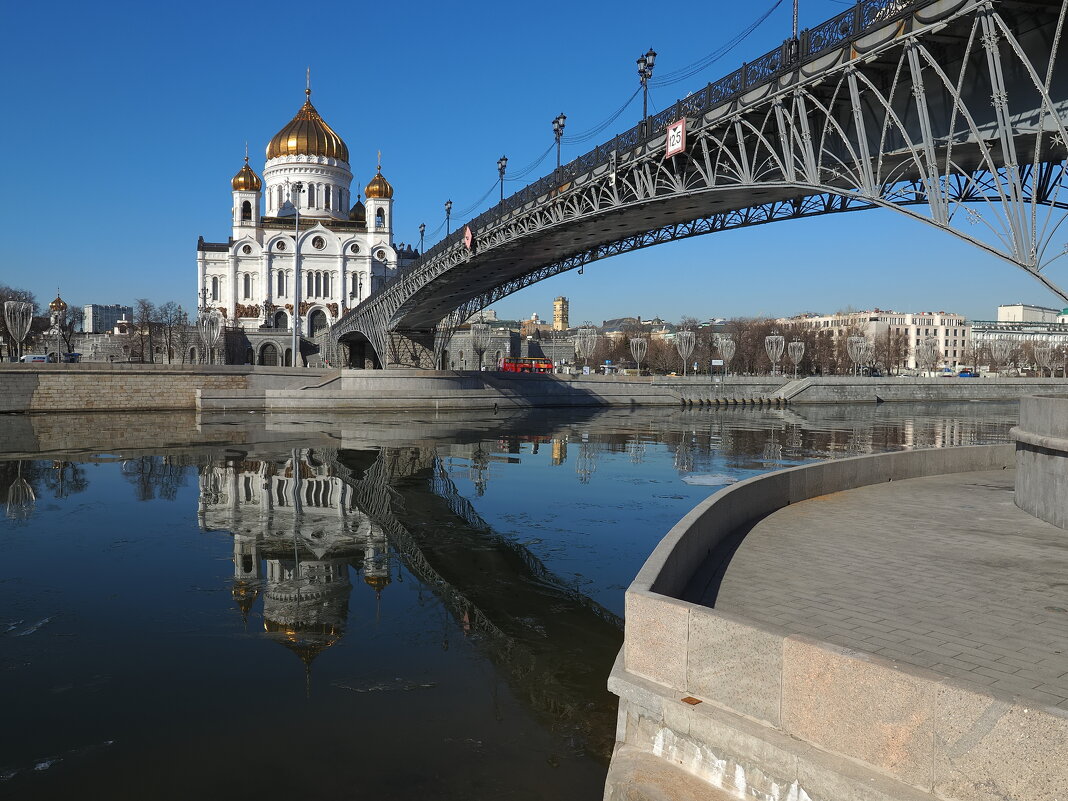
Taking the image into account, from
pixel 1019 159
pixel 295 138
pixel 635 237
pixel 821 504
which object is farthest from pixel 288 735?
pixel 295 138

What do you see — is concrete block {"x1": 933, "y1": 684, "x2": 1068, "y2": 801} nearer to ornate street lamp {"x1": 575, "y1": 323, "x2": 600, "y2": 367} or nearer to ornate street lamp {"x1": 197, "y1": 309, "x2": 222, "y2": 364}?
Answer: ornate street lamp {"x1": 197, "y1": 309, "x2": 222, "y2": 364}

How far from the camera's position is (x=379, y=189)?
252ft

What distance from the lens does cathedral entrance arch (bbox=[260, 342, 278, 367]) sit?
A: 228ft

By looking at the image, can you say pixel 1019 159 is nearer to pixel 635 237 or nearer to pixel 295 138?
pixel 635 237

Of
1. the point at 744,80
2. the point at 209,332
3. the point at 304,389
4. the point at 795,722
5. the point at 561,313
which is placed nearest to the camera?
the point at 795,722

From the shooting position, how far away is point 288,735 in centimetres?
614

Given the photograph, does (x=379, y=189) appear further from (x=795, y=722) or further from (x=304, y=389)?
(x=795, y=722)

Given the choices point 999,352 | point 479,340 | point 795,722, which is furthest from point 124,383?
point 999,352

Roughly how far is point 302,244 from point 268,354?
1061 centimetres

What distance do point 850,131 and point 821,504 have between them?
8.60 m

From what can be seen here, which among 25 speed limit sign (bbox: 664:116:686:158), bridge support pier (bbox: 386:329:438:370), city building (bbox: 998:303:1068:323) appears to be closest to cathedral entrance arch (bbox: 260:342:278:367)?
bridge support pier (bbox: 386:329:438:370)

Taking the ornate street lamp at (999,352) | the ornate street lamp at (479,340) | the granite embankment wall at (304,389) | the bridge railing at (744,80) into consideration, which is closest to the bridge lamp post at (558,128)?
the bridge railing at (744,80)

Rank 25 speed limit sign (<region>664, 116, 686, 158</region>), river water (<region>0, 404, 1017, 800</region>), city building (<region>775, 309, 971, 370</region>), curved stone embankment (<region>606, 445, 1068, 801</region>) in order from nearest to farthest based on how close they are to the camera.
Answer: curved stone embankment (<region>606, 445, 1068, 801</region>) → river water (<region>0, 404, 1017, 800</region>) → 25 speed limit sign (<region>664, 116, 686, 158</region>) → city building (<region>775, 309, 971, 370</region>)

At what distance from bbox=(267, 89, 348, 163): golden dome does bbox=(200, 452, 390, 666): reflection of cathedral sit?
61.0 meters
